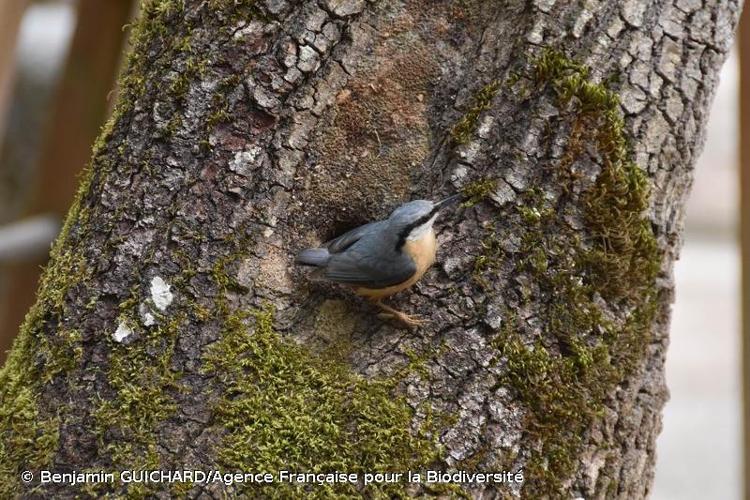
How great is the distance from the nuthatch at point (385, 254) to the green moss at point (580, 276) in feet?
0.68

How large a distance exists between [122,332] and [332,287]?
64cm

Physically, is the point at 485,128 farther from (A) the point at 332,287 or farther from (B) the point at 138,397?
(B) the point at 138,397

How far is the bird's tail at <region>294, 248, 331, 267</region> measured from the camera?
2.29m

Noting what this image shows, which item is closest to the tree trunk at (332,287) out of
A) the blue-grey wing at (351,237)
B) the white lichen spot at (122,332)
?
the white lichen spot at (122,332)

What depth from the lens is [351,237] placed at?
99.6 inches

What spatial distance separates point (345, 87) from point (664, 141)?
941 millimetres

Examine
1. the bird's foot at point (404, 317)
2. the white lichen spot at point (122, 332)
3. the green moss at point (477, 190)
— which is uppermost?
the green moss at point (477, 190)

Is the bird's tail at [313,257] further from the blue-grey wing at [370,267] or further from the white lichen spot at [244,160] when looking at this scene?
the white lichen spot at [244,160]

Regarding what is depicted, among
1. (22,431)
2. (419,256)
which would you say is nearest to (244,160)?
(419,256)

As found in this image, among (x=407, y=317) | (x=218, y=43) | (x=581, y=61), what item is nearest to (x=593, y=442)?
(x=407, y=317)

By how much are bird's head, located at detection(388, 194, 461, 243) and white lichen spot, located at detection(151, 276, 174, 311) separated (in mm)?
704

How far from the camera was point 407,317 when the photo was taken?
2229mm

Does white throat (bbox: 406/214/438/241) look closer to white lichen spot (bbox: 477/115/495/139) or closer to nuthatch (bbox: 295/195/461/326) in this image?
nuthatch (bbox: 295/195/461/326)

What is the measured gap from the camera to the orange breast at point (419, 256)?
2.33 m
